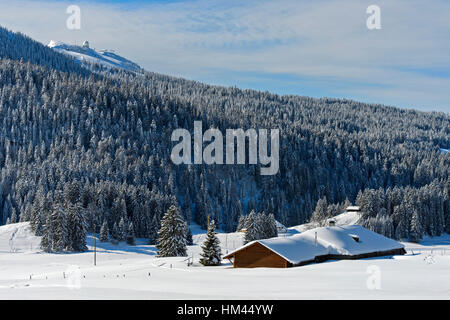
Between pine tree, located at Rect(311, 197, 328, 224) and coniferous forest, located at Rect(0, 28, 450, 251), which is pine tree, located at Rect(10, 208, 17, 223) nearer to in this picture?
coniferous forest, located at Rect(0, 28, 450, 251)

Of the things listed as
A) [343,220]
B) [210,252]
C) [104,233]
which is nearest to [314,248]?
[210,252]

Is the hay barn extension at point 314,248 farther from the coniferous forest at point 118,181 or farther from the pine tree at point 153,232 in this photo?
the pine tree at point 153,232

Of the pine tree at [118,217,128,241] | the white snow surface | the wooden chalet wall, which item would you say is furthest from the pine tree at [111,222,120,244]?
the wooden chalet wall

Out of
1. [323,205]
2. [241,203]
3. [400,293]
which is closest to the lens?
[400,293]

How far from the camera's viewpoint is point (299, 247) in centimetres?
5891

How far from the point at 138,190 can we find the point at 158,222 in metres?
15.2

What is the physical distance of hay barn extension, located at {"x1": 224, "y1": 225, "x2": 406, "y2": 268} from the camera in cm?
5638

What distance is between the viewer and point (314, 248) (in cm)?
6047

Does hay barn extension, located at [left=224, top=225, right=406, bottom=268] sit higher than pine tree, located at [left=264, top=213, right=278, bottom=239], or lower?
higher

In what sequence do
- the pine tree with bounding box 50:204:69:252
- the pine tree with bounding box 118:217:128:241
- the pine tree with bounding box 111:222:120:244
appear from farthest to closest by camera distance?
the pine tree with bounding box 118:217:128:241 → the pine tree with bounding box 111:222:120:244 → the pine tree with bounding box 50:204:69:252

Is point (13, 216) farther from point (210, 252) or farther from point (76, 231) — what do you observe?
point (210, 252)
